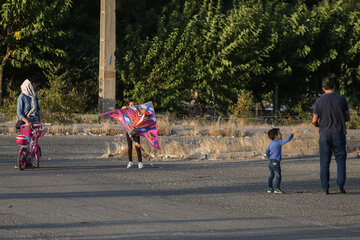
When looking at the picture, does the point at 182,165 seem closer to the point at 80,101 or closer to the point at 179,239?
the point at 179,239

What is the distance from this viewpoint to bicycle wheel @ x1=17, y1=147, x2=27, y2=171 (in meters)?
14.2

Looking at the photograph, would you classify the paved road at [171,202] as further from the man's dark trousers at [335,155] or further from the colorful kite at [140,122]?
the colorful kite at [140,122]

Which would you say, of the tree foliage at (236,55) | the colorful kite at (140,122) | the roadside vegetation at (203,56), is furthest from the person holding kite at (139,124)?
the tree foliage at (236,55)

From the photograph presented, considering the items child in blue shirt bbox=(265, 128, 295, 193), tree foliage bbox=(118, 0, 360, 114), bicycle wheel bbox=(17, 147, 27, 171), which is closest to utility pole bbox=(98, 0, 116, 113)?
tree foliage bbox=(118, 0, 360, 114)

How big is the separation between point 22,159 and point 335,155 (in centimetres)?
615

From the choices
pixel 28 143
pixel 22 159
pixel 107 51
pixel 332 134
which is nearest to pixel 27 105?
pixel 28 143

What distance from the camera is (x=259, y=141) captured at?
18.8 metres

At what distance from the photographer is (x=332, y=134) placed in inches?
453

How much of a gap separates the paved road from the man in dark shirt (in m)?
0.33

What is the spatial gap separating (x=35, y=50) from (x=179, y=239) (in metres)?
22.9

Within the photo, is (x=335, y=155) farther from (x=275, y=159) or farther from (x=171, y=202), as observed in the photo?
(x=171, y=202)

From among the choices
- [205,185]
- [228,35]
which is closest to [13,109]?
[228,35]

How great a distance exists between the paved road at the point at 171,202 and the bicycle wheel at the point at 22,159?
30 cm

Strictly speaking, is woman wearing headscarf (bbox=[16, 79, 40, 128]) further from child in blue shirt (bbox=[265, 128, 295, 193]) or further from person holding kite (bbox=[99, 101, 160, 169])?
child in blue shirt (bbox=[265, 128, 295, 193])
